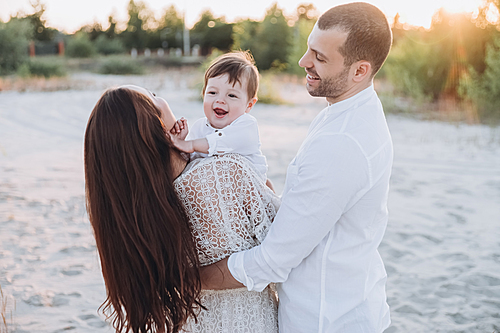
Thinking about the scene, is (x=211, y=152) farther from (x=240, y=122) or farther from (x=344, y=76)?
(x=344, y=76)

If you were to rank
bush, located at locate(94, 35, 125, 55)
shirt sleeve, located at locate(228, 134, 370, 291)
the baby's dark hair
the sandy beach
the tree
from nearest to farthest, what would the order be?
shirt sleeve, located at locate(228, 134, 370, 291), the baby's dark hair, the sandy beach, the tree, bush, located at locate(94, 35, 125, 55)

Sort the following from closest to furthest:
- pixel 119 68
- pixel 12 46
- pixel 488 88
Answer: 1. pixel 488 88
2. pixel 12 46
3. pixel 119 68

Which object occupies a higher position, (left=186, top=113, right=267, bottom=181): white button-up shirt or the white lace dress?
(left=186, top=113, right=267, bottom=181): white button-up shirt

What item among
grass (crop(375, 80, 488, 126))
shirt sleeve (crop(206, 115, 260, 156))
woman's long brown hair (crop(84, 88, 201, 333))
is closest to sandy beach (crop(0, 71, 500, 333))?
grass (crop(375, 80, 488, 126))

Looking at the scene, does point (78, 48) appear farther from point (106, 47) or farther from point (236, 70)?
point (236, 70)

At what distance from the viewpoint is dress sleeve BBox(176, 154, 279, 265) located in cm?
165

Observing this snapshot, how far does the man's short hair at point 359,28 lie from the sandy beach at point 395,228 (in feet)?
8.05

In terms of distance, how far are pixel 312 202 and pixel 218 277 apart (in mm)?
525

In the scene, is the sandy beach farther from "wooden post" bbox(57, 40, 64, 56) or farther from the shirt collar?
"wooden post" bbox(57, 40, 64, 56)

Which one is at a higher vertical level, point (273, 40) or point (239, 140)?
point (273, 40)

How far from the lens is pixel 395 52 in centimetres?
1446

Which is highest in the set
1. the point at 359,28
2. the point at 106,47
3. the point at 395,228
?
the point at 106,47

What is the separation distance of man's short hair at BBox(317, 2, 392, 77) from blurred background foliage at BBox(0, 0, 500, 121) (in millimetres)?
10218

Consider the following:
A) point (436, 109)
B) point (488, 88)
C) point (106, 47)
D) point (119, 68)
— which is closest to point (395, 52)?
point (436, 109)
